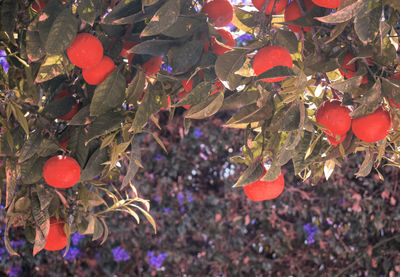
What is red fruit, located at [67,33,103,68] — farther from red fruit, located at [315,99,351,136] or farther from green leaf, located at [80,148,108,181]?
red fruit, located at [315,99,351,136]

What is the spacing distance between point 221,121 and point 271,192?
140 cm

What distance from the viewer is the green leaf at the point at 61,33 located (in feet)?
1.85

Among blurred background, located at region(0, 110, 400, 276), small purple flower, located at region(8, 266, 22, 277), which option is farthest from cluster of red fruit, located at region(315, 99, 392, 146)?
small purple flower, located at region(8, 266, 22, 277)

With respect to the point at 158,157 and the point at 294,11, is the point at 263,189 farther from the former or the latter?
the point at 158,157

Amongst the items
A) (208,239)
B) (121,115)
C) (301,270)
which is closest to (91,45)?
(121,115)

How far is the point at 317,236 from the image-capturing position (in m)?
2.04

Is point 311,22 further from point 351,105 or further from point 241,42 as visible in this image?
point 241,42

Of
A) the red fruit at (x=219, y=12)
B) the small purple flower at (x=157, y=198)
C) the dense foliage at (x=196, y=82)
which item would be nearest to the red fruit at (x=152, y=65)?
the dense foliage at (x=196, y=82)

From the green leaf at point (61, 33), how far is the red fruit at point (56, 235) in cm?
40

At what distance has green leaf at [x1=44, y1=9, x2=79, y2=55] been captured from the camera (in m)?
0.56

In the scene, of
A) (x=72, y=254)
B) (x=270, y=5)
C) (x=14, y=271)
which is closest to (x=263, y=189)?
(x=270, y=5)

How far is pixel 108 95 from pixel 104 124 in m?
0.04

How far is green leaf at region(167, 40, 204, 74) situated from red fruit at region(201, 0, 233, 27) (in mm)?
56

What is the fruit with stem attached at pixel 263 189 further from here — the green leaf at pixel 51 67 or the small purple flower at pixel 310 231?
the small purple flower at pixel 310 231
